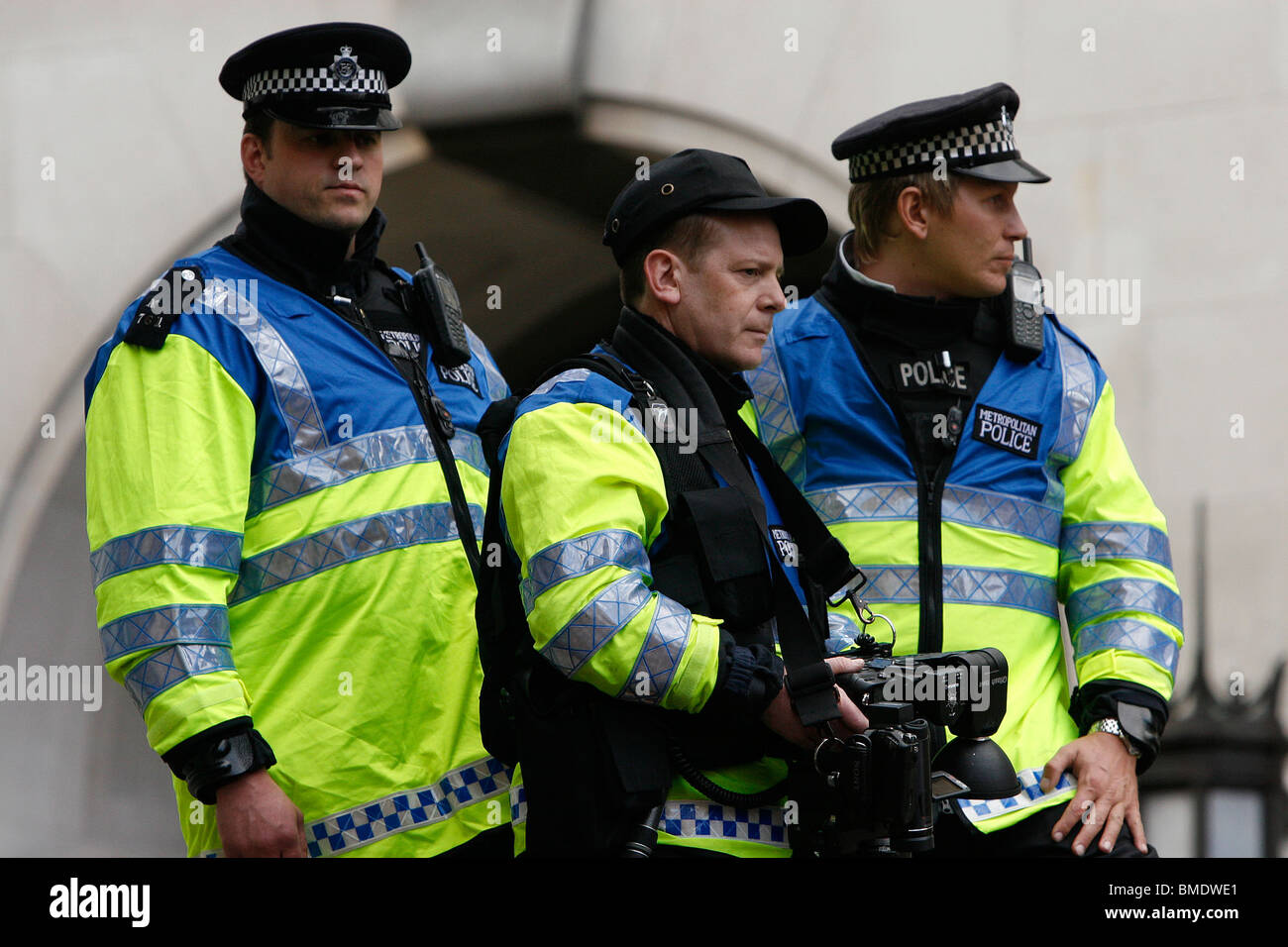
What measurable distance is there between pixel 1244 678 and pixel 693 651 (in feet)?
9.82

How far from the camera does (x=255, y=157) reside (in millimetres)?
3287

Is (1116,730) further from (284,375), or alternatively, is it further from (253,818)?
(284,375)

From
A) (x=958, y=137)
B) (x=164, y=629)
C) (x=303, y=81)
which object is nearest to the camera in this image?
(x=164, y=629)

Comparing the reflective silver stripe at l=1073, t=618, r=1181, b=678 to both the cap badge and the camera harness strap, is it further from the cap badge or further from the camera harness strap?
the cap badge

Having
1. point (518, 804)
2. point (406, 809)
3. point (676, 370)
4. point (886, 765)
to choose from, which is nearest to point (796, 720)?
point (886, 765)

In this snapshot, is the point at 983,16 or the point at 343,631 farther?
the point at 983,16

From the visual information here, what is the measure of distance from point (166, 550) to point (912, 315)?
1.49m

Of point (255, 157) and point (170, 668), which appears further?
point (255, 157)

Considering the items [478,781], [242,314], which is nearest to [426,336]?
[242,314]

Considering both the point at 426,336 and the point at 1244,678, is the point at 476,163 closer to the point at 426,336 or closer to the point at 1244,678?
the point at 426,336

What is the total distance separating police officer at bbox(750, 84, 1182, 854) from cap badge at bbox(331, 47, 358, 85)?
984 mm

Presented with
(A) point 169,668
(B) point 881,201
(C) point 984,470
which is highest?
(B) point 881,201

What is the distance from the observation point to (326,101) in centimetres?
321

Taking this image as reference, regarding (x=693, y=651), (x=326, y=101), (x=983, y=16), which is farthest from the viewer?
(x=983, y=16)
